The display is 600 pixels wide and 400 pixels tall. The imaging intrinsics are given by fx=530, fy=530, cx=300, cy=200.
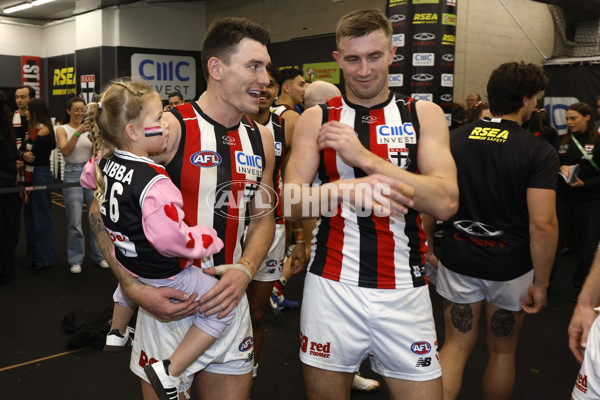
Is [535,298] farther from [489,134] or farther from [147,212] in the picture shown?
[147,212]

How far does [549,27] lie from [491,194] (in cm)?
1040

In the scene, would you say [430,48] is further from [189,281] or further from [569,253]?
[189,281]

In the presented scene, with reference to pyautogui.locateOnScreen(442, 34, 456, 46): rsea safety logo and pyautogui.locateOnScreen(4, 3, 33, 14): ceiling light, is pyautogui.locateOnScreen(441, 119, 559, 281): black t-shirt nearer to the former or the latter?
pyautogui.locateOnScreen(442, 34, 456, 46): rsea safety logo

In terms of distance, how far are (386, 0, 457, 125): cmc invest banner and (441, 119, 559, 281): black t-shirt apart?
13.5 feet

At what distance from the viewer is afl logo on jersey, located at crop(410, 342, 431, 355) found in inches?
74.8

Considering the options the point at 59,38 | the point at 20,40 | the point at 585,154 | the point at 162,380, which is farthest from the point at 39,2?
the point at 162,380

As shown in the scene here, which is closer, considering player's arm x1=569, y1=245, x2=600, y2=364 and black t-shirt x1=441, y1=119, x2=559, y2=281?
player's arm x1=569, y1=245, x2=600, y2=364

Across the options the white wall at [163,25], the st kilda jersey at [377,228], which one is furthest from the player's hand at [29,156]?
the white wall at [163,25]

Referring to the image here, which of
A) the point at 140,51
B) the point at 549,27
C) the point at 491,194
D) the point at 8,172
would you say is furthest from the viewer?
the point at 140,51

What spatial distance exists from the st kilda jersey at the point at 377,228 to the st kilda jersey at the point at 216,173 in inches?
11.7

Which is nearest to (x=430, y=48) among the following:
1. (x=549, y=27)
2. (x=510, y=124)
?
(x=510, y=124)

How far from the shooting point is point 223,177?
199cm

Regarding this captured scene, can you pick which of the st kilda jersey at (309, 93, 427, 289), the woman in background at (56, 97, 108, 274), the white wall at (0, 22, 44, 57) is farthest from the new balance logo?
the white wall at (0, 22, 44, 57)

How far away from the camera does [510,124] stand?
8.75 feet
